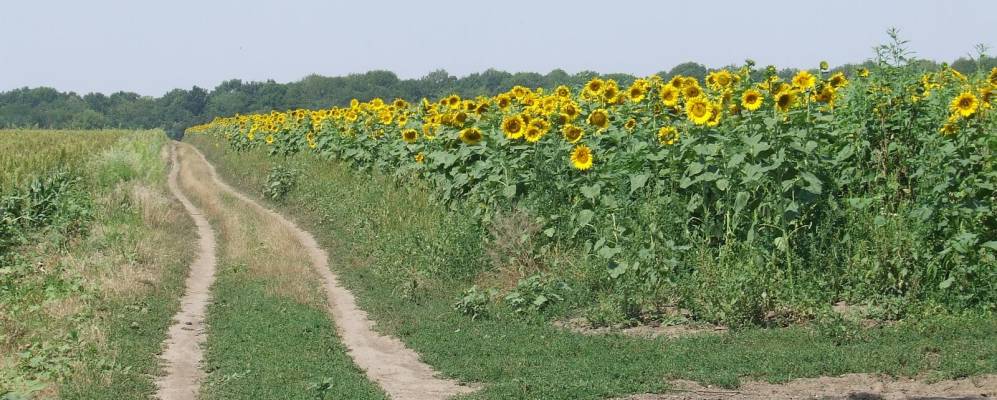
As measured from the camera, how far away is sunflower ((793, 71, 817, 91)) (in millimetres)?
11227

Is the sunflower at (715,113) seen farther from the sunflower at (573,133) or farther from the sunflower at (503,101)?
the sunflower at (503,101)

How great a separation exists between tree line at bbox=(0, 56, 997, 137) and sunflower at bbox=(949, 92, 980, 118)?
184 ft

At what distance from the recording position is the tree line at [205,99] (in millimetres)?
92500

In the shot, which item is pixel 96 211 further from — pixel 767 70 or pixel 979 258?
pixel 979 258

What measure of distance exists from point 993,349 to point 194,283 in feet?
35.9

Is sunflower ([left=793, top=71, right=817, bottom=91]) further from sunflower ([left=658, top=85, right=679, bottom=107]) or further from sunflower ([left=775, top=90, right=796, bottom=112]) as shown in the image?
sunflower ([left=658, top=85, right=679, bottom=107])

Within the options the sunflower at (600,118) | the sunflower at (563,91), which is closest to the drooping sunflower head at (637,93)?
the sunflower at (600,118)

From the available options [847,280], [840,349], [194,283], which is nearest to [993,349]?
[840,349]

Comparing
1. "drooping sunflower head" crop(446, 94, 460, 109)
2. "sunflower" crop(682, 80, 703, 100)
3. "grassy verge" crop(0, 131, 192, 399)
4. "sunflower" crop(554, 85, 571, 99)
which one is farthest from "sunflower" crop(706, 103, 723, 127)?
"drooping sunflower head" crop(446, 94, 460, 109)

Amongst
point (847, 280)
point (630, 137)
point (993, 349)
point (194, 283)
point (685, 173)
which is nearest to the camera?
point (993, 349)

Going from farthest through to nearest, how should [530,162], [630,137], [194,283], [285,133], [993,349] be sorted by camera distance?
[285,133], [194,283], [530,162], [630,137], [993,349]

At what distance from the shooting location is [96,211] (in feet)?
63.0

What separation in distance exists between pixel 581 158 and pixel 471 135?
2.77 meters

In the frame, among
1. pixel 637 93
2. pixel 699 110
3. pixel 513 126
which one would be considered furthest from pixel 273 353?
pixel 637 93
